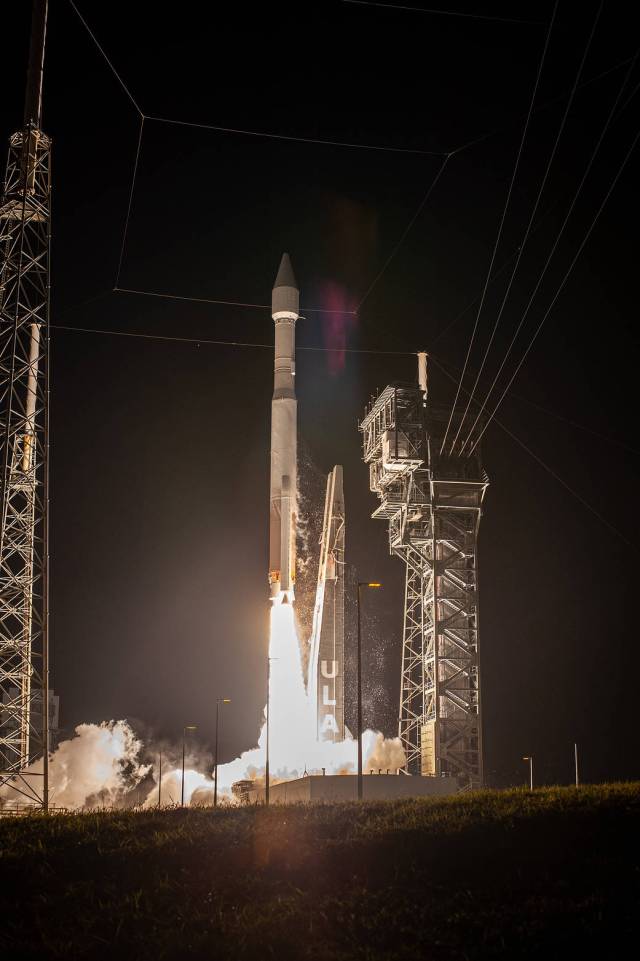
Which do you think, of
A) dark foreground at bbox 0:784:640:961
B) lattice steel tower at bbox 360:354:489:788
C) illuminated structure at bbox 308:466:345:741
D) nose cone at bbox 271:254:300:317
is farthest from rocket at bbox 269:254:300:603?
dark foreground at bbox 0:784:640:961

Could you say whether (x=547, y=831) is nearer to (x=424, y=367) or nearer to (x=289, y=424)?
(x=289, y=424)

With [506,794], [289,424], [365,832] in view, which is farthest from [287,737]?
[365,832]

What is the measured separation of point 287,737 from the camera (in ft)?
203

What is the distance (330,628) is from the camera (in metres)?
64.4

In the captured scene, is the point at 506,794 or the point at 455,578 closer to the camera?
the point at 506,794

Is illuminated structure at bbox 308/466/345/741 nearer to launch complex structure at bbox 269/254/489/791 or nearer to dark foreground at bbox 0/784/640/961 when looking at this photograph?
launch complex structure at bbox 269/254/489/791

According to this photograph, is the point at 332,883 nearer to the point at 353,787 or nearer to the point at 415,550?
the point at 353,787

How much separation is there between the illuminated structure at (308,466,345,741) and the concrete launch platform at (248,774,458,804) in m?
6.81

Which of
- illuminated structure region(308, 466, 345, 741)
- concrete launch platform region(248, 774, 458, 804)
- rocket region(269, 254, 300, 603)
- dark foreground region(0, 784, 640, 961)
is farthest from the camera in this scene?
illuminated structure region(308, 466, 345, 741)

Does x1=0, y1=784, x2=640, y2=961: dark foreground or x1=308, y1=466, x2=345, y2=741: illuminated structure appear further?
x1=308, y1=466, x2=345, y2=741: illuminated structure

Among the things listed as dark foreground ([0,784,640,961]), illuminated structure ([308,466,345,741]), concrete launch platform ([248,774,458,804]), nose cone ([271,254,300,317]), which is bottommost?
dark foreground ([0,784,640,961])

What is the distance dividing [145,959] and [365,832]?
7326mm

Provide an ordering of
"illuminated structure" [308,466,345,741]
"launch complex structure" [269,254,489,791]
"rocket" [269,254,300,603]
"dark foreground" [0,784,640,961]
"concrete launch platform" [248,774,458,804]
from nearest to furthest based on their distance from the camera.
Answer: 1. "dark foreground" [0,784,640,961]
2. "concrete launch platform" [248,774,458,804]
3. "rocket" [269,254,300,603]
4. "launch complex structure" [269,254,489,791]
5. "illuminated structure" [308,466,345,741]

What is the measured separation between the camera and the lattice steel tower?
63031 mm
